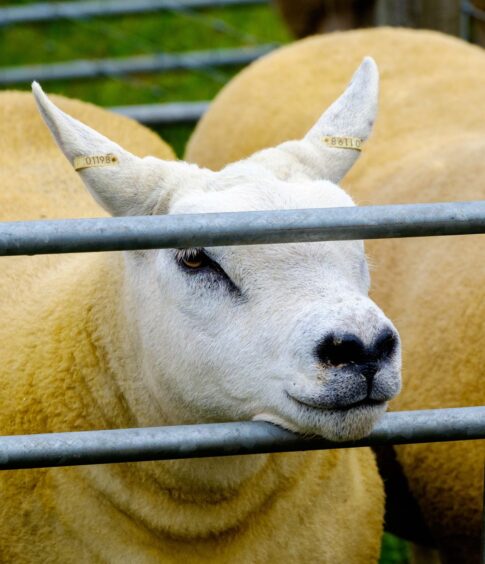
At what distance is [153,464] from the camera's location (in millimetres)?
3059

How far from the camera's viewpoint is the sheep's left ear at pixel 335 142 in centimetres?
312

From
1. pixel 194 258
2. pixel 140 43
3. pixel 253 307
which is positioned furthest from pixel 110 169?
pixel 140 43

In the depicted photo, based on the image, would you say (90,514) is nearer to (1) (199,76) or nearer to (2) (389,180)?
(2) (389,180)

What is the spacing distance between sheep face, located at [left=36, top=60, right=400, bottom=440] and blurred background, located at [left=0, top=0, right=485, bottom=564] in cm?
387

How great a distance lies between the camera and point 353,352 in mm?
2506

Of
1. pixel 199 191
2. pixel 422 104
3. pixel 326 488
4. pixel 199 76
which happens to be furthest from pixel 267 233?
pixel 199 76

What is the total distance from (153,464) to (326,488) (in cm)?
56

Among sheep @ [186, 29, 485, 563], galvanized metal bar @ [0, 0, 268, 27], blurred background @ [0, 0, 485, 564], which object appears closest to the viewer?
sheep @ [186, 29, 485, 563]

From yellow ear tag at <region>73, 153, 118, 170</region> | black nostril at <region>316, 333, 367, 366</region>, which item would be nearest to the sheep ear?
yellow ear tag at <region>73, 153, 118, 170</region>

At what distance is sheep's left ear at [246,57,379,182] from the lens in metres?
3.12

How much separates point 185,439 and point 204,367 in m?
0.43

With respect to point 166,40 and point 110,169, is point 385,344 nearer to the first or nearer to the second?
point 110,169

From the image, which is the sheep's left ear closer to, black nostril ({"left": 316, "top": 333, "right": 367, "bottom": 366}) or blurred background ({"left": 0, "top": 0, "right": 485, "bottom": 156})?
black nostril ({"left": 316, "top": 333, "right": 367, "bottom": 366})

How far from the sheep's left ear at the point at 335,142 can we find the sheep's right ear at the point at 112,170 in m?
0.26
